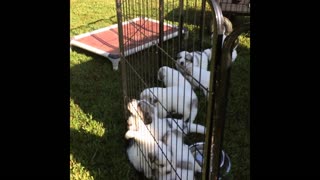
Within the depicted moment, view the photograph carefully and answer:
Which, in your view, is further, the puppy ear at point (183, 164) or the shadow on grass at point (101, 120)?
the shadow on grass at point (101, 120)

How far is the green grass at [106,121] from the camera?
2678 millimetres

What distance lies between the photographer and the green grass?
2.68m

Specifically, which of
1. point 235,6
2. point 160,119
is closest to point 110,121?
Answer: point 160,119

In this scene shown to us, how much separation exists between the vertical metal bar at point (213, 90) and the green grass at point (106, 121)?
0.87 m

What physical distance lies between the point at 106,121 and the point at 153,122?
0.82 meters

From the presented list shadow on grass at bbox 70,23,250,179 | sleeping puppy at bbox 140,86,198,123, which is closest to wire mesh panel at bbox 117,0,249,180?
sleeping puppy at bbox 140,86,198,123

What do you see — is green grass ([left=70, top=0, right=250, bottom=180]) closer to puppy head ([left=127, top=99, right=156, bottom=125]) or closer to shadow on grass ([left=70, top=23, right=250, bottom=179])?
shadow on grass ([left=70, top=23, right=250, bottom=179])

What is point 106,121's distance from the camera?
3.23 meters

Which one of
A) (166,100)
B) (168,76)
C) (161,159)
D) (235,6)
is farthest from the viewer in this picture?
(235,6)

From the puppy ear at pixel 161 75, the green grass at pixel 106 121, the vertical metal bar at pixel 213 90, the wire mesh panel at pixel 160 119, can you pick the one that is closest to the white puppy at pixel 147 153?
the wire mesh panel at pixel 160 119

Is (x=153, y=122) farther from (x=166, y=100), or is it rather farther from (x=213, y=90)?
(x=213, y=90)

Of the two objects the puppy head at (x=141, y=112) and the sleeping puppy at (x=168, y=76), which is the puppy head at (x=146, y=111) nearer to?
the puppy head at (x=141, y=112)
